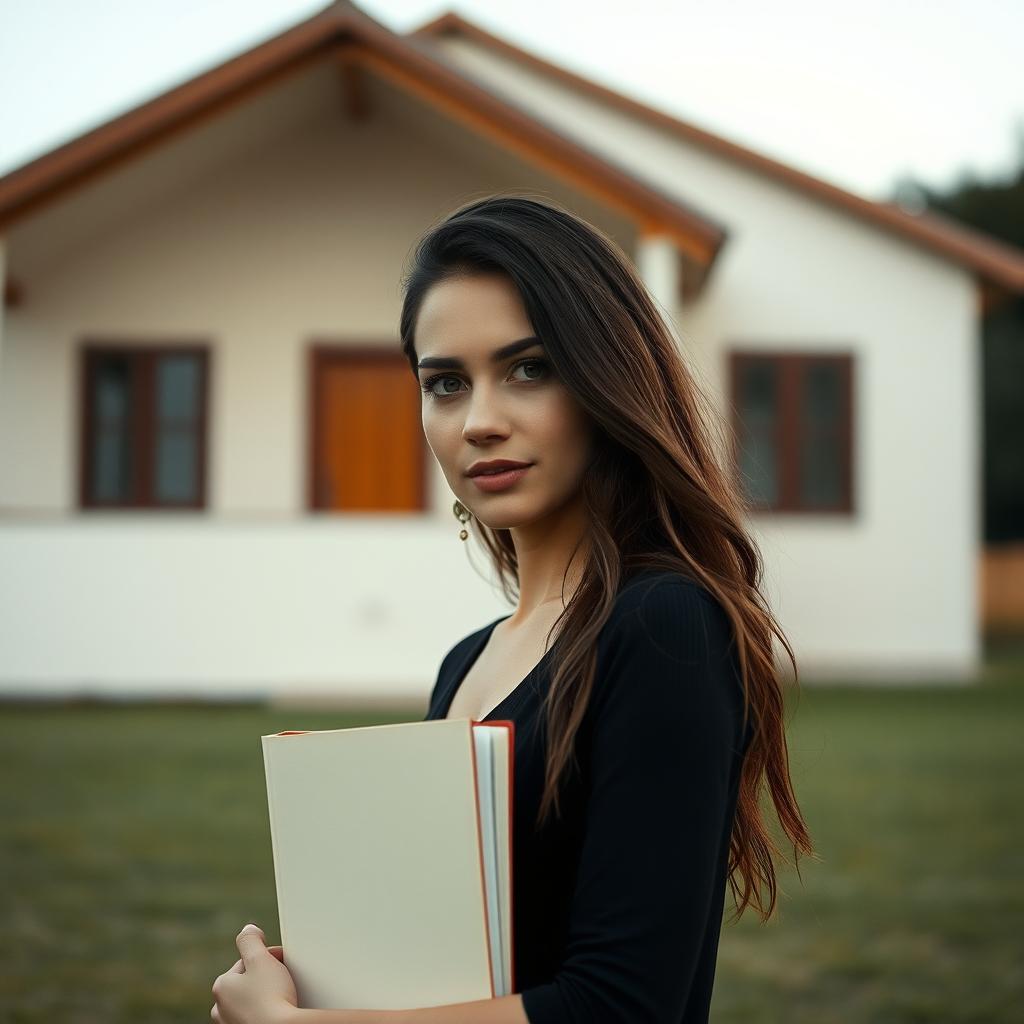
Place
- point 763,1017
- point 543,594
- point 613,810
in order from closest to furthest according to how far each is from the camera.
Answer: point 613,810
point 543,594
point 763,1017

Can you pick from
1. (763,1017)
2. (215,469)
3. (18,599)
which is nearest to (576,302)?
(763,1017)

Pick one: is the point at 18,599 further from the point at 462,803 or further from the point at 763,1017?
the point at 462,803

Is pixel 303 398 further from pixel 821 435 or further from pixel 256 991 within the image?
pixel 256 991

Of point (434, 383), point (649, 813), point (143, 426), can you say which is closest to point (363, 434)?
point (143, 426)

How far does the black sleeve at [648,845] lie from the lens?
1.14 m

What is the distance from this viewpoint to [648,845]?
3.74 feet

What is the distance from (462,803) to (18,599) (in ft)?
35.2

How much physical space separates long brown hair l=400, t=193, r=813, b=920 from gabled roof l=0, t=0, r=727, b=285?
847cm

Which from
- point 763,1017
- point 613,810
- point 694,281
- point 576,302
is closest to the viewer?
point 613,810

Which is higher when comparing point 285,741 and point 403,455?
point 403,455

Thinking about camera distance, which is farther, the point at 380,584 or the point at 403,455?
the point at 403,455

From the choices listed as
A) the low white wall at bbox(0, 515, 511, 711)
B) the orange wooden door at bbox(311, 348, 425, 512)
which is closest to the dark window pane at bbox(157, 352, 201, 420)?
the orange wooden door at bbox(311, 348, 425, 512)

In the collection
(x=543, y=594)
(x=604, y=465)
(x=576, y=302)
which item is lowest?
(x=543, y=594)

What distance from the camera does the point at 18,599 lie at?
36.4 feet
